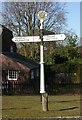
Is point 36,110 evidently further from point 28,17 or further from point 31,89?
point 28,17

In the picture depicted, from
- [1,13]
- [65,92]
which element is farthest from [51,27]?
[65,92]

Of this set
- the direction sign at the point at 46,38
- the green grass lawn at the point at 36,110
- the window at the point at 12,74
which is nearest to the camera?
the green grass lawn at the point at 36,110

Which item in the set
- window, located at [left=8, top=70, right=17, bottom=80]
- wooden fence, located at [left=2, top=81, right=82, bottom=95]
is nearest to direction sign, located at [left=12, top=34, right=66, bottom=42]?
wooden fence, located at [left=2, top=81, right=82, bottom=95]

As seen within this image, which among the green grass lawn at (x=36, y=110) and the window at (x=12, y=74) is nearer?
the green grass lawn at (x=36, y=110)

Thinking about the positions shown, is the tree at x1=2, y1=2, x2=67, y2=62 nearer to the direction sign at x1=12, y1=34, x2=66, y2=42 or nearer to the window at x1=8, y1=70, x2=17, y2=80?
the window at x1=8, y1=70, x2=17, y2=80

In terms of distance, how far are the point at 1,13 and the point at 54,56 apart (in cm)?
1047

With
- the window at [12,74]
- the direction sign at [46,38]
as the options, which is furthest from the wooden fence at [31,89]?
the direction sign at [46,38]

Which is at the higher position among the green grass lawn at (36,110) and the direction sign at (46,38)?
the direction sign at (46,38)

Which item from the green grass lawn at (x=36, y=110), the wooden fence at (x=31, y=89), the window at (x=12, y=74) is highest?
the window at (x=12, y=74)

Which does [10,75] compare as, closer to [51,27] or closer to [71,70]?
[71,70]

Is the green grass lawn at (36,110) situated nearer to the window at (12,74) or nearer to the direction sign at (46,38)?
the direction sign at (46,38)

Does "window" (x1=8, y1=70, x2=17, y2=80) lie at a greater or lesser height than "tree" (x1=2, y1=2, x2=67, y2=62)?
lesser

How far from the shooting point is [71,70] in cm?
4581

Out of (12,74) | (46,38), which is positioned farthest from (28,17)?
(46,38)
